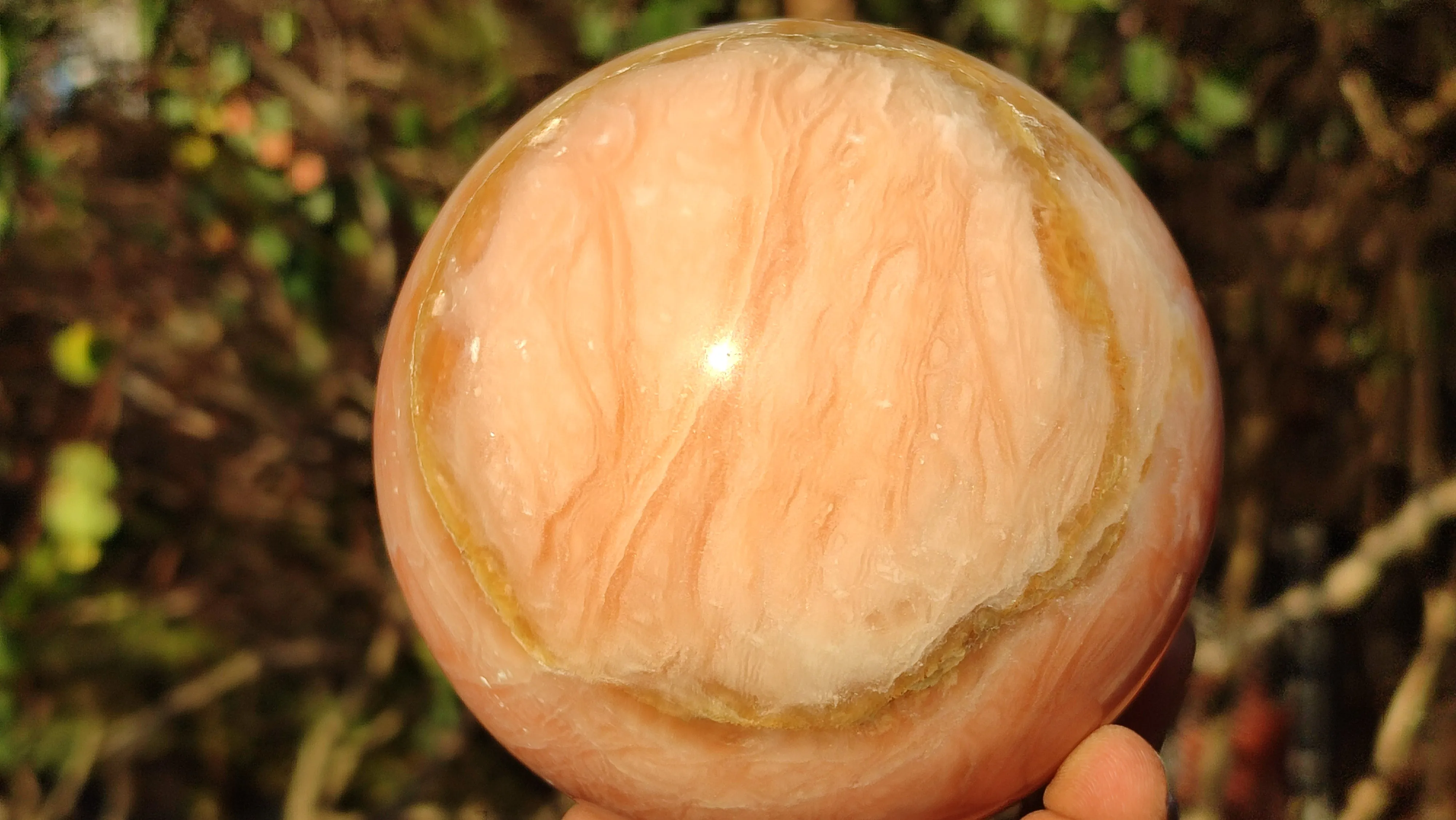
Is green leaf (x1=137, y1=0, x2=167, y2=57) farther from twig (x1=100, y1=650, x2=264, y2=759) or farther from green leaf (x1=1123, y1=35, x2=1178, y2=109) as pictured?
green leaf (x1=1123, y1=35, x2=1178, y2=109)

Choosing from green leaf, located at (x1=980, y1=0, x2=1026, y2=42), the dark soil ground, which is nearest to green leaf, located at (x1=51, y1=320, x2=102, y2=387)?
the dark soil ground

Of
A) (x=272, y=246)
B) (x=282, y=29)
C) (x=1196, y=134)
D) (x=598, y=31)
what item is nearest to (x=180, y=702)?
(x=272, y=246)

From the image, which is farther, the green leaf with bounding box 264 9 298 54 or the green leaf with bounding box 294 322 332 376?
the green leaf with bounding box 294 322 332 376

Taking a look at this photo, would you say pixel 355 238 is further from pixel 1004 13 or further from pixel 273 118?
pixel 1004 13

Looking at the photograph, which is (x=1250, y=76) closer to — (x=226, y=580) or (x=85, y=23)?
(x=85, y=23)

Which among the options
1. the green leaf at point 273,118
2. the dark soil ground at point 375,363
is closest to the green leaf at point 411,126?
the dark soil ground at point 375,363

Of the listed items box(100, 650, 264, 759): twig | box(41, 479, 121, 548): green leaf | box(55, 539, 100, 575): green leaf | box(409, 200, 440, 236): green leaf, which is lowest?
box(100, 650, 264, 759): twig

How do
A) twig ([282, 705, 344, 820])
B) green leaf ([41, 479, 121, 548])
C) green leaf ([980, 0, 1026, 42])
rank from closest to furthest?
1. green leaf ([980, 0, 1026, 42])
2. green leaf ([41, 479, 121, 548])
3. twig ([282, 705, 344, 820])
